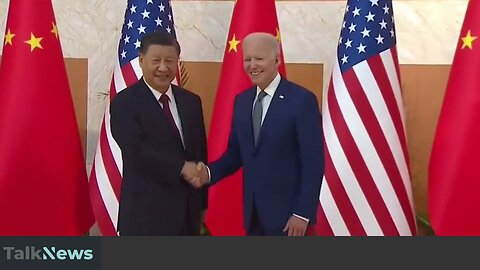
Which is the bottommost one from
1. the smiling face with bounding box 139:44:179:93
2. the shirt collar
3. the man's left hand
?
the man's left hand

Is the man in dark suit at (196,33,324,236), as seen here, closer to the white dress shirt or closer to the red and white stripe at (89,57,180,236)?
the white dress shirt

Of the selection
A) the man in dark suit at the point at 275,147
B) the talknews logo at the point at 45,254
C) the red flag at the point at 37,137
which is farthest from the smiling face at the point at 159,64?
the red flag at the point at 37,137

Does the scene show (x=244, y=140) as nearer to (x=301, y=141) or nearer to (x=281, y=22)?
(x=301, y=141)

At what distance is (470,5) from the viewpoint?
122 inches

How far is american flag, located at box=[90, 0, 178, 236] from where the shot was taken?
10.7 feet

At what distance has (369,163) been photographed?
3.14 meters

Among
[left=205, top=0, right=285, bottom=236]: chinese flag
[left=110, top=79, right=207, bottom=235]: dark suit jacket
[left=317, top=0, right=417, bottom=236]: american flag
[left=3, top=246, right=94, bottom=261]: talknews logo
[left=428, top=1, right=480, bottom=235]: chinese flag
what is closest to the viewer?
[left=3, top=246, right=94, bottom=261]: talknews logo

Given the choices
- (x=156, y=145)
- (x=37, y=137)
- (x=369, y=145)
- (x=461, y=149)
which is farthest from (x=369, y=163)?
(x=37, y=137)

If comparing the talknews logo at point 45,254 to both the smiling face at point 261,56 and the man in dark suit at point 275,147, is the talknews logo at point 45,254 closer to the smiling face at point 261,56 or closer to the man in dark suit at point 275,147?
the man in dark suit at point 275,147

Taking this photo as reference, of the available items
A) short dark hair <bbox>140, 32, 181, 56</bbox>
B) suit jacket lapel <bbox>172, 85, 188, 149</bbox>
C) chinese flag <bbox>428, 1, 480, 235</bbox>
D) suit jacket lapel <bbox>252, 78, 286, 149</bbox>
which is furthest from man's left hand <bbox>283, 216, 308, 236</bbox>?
chinese flag <bbox>428, 1, 480, 235</bbox>

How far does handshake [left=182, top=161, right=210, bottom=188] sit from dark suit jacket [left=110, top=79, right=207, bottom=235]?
2cm

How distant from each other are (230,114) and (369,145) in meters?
0.68

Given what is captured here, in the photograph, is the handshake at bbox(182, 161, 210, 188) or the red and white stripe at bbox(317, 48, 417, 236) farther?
the red and white stripe at bbox(317, 48, 417, 236)

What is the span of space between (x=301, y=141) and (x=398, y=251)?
0.51m
